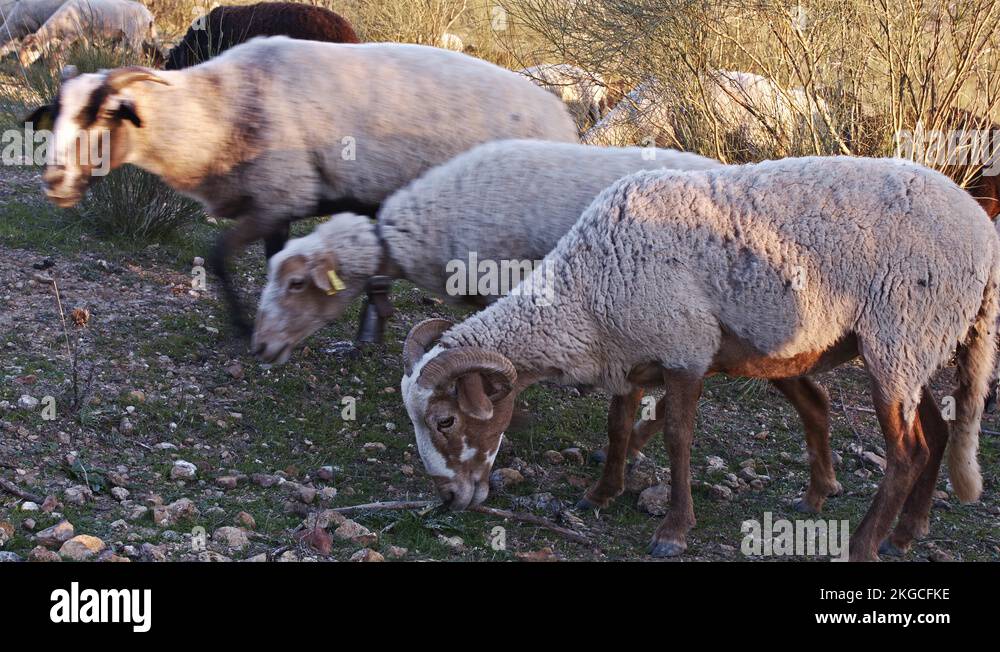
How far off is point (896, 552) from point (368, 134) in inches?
144

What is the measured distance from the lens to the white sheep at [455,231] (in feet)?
19.1

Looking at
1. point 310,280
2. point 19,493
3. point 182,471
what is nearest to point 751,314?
point 310,280

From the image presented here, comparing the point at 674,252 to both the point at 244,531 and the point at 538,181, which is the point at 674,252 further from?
the point at 244,531

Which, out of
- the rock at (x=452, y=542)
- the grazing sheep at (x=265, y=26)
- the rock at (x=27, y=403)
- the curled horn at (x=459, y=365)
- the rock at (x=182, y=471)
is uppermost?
the grazing sheep at (x=265, y=26)

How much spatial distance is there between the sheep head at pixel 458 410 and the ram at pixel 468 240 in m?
0.74

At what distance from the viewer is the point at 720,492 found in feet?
19.1

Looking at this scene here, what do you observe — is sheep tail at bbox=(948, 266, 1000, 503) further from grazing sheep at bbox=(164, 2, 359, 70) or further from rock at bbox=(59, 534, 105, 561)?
grazing sheep at bbox=(164, 2, 359, 70)

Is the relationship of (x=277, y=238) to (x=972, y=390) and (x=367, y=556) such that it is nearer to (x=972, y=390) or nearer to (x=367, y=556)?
(x=367, y=556)

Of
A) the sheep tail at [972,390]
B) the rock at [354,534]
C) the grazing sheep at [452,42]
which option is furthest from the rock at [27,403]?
the grazing sheep at [452,42]

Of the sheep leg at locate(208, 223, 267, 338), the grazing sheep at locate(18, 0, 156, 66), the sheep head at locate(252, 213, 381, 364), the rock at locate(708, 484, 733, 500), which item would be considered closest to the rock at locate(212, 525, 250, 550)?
the sheep head at locate(252, 213, 381, 364)

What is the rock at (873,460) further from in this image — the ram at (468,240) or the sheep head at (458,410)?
the sheep head at (458,410)

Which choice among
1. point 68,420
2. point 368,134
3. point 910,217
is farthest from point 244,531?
point 910,217

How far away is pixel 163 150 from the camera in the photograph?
6.39m

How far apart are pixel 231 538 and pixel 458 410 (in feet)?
3.77
